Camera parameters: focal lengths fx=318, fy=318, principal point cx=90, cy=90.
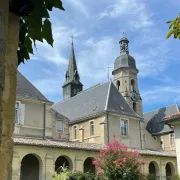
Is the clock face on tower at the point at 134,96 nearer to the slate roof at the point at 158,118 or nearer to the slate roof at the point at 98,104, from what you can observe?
the slate roof at the point at 158,118

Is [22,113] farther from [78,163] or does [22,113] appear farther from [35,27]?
[35,27]

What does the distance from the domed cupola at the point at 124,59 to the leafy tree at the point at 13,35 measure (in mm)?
44896

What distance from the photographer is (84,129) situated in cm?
3328

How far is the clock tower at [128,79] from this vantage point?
4478 centimetres

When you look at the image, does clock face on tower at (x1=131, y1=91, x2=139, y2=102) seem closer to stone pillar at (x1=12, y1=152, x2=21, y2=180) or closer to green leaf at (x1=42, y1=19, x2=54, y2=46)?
stone pillar at (x1=12, y1=152, x2=21, y2=180)

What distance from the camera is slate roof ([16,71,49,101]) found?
26.0m

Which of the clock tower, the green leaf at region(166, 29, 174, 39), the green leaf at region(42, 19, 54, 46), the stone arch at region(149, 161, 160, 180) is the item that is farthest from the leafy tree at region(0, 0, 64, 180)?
the clock tower

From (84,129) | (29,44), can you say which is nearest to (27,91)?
(84,129)

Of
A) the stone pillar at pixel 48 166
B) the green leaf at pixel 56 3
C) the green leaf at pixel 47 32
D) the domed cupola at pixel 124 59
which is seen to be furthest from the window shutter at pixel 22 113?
the domed cupola at pixel 124 59

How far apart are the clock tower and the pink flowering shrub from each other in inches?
1120

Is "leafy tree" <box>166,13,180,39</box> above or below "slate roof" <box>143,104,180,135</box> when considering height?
below

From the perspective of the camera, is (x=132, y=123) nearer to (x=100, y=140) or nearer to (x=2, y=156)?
(x=100, y=140)

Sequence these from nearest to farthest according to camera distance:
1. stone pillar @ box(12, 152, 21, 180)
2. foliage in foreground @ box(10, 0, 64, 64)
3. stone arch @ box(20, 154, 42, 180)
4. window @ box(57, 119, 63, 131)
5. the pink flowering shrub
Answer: foliage in foreground @ box(10, 0, 64, 64) < the pink flowering shrub < stone pillar @ box(12, 152, 21, 180) < stone arch @ box(20, 154, 42, 180) < window @ box(57, 119, 63, 131)

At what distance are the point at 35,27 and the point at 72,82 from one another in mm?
A: 46983
